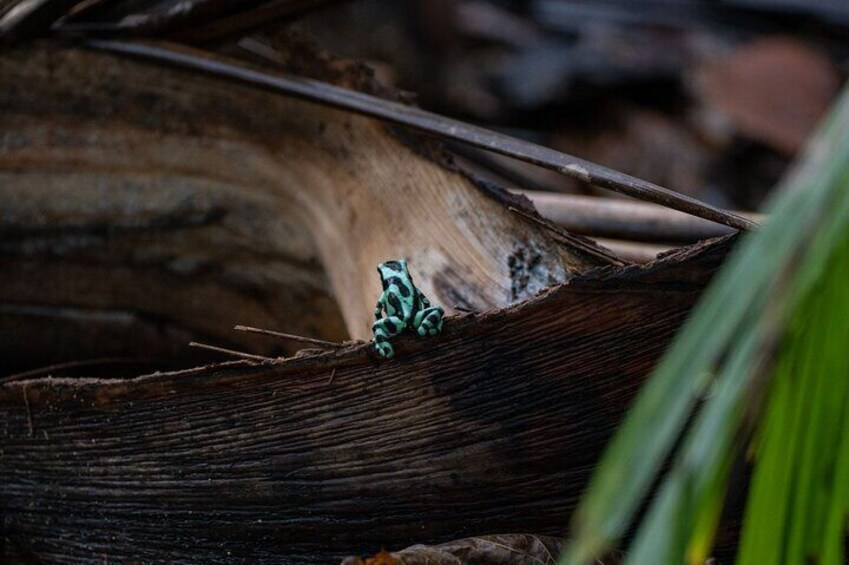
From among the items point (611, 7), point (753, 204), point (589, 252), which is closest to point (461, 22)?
point (611, 7)

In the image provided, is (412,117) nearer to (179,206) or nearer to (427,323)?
(427,323)

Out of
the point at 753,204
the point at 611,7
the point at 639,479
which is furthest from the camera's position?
the point at 611,7

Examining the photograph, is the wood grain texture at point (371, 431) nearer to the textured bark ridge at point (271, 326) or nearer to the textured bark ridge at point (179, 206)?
the textured bark ridge at point (271, 326)

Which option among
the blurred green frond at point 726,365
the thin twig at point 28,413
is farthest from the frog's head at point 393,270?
the blurred green frond at point 726,365

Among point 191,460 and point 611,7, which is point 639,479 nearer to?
point 191,460

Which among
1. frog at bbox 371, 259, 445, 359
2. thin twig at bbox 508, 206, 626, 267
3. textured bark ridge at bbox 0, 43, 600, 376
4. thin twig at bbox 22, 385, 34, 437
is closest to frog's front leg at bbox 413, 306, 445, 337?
frog at bbox 371, 259, 445, 359

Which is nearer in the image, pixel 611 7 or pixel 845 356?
pixel 845 356
